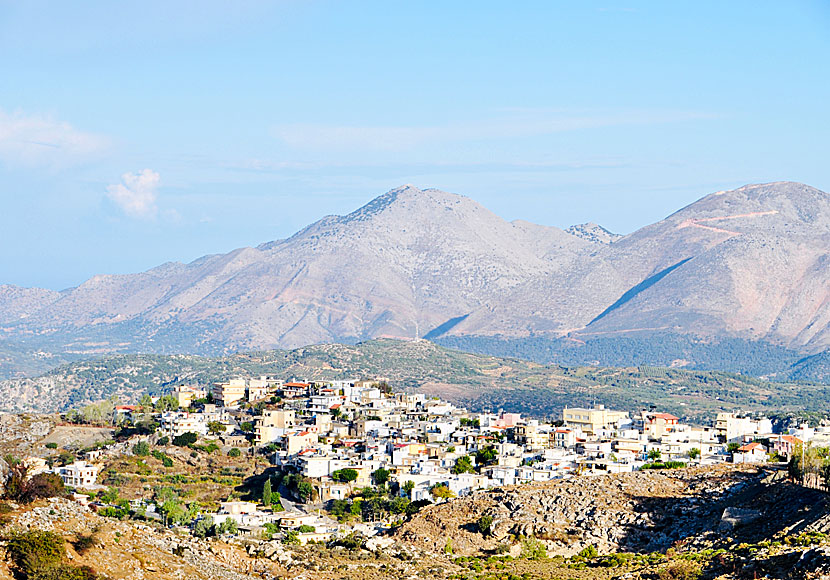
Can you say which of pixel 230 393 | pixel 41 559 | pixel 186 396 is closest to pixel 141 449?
pixel 230 393

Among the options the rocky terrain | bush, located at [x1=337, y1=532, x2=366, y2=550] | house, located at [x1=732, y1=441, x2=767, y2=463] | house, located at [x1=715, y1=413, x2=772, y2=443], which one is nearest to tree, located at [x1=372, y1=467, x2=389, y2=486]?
the rocky terrain

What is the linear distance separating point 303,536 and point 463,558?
734 cm

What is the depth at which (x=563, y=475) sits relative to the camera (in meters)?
65.8

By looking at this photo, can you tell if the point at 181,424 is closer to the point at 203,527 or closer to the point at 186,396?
the point at 186,396

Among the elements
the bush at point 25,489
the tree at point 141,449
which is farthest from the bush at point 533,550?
the tree at point 141,449

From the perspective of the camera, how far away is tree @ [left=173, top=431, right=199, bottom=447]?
253ft

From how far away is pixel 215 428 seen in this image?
8188 cm

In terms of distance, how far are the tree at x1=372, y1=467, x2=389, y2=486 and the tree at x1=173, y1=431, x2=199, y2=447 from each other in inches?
545

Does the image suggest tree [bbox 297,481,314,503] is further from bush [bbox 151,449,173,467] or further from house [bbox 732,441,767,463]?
house [bbox 732,441,767,463]

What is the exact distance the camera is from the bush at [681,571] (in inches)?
1575

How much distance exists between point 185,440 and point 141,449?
3.32 metres

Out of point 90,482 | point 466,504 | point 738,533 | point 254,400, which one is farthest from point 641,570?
point 254,400

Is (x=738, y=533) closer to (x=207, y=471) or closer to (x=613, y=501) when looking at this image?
(x=613, y=501)

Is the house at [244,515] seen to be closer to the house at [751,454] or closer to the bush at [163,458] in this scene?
the bush at [163,458]
